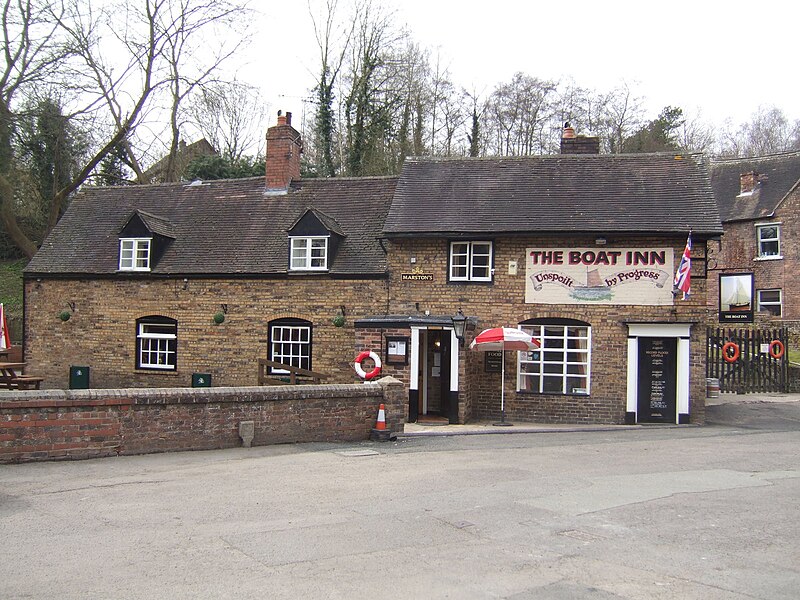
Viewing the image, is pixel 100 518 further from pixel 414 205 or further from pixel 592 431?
pixel 414 205

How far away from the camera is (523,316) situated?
59.5 ft

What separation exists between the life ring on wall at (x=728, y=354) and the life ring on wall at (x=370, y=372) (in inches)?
497

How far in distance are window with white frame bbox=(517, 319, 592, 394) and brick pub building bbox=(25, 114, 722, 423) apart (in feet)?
0.14

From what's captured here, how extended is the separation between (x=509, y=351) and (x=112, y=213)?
14435 mm

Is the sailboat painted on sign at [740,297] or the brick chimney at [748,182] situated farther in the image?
the brick chimney at [748,182]

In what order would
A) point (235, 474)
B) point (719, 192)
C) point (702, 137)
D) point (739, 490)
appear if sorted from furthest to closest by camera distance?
point (702, 137)
point (719, 192)
point (235, 474)
point (739, 490)

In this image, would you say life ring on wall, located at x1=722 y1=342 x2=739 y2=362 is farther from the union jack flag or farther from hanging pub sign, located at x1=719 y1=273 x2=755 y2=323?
hanging pub sign, located at x1=719 y1=273 x2=755 y2=323

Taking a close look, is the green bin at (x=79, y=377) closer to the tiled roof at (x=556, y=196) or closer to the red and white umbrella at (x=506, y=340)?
the tiled roof at (x=556, y=196)

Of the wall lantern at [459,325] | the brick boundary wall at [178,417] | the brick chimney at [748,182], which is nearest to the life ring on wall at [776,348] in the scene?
the wall lantern at [459,325]

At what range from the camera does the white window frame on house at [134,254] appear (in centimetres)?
2100

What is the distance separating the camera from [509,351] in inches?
715

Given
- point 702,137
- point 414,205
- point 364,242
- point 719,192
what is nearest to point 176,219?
point 364,242

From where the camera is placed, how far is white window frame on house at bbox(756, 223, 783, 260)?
103ft

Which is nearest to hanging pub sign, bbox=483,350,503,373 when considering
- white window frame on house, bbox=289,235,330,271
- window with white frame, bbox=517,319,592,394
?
window with white frame, bbox=517,319,592,394
